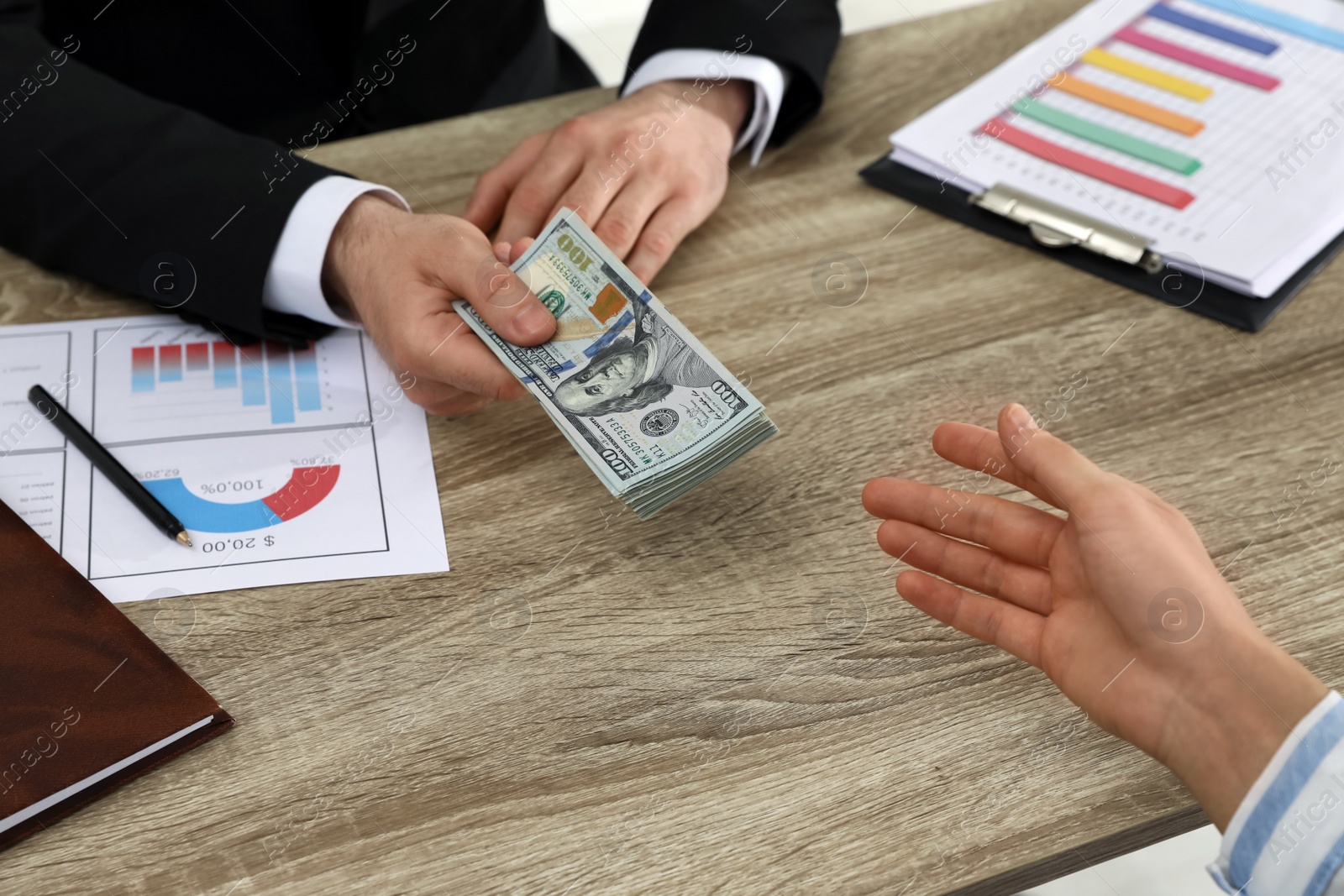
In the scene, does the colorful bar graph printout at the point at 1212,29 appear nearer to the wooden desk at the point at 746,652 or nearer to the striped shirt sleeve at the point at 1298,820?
the wooden desk at the point at 746,652

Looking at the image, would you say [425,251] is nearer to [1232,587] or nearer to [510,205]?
[510,205]

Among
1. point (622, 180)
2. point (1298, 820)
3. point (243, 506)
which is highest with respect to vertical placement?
point (622, 180)

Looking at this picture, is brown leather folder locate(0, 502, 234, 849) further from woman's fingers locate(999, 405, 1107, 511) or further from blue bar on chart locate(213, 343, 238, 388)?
woman's fingers locate(999, 405, 1107, 511)

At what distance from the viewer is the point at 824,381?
995 millimetres

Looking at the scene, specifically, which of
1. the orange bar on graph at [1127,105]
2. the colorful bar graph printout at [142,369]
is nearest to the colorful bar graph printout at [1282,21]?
the orange bar on graph at [1127,105]

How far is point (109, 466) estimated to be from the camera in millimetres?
864

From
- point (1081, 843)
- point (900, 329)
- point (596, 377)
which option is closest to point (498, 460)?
point (596, 377)

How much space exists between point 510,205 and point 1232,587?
0.74 meters

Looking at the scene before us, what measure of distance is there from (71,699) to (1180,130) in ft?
3.92

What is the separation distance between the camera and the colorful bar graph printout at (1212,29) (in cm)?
132

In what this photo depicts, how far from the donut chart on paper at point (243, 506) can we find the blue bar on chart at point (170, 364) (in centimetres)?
13

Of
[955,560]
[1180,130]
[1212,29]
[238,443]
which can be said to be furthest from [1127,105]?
[238,443]

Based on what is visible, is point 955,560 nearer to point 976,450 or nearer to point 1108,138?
point 976,450

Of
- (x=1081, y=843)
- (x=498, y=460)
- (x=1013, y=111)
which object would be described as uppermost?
(x=1013, y=111)
